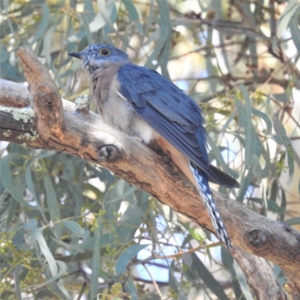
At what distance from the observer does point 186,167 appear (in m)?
3.75

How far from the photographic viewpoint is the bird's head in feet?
16.0

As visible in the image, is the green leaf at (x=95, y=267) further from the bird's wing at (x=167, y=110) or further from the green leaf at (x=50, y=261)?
the bird's wing at (x=167, y=110)

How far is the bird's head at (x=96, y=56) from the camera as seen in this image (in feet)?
16.0

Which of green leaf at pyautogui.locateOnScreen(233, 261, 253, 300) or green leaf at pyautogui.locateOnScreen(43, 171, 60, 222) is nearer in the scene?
green leaf at pyautogui.locateOnScreen(233, 261, 253, 300)

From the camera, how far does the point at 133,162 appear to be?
3.43m

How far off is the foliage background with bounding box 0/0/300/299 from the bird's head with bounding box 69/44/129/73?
125 mm

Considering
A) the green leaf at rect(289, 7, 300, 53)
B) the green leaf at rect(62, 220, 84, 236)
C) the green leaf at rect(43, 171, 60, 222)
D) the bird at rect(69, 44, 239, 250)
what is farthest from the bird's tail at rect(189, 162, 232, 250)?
the green leaf at rect(289, 7, 300, 53)

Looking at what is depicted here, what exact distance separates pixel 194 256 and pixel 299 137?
130 centimetres

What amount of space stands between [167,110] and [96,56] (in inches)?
39.7

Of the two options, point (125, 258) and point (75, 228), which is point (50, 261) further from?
point (125, 258)

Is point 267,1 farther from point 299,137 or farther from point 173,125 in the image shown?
point 173,125

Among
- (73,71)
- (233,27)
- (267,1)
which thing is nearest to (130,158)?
(73,71)

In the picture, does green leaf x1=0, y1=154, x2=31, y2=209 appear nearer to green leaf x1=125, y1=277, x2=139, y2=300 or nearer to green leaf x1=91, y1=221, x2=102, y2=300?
green leaf x1=91, y1=221, x2=102, y2=300

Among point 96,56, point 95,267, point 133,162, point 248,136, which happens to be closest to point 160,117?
point 248,136
